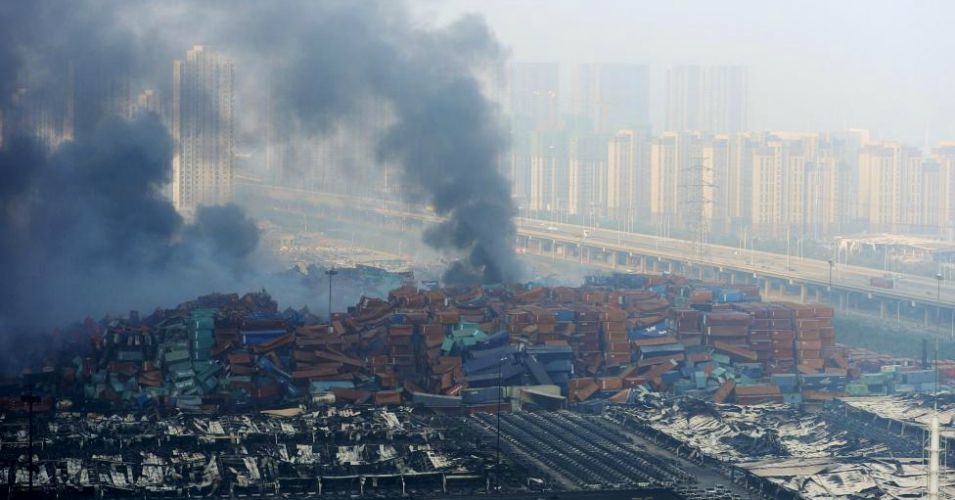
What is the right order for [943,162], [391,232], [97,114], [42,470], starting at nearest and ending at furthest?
1. [42,470]
2. [97,114]
3. [391,232]
4. [943,162]

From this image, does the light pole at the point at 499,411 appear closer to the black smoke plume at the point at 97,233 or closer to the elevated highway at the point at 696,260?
the black smoke plume at the point at 97,233

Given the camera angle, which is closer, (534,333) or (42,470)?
(42,470)

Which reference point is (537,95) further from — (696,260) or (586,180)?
(696,260)

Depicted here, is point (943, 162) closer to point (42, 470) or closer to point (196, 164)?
point (196, 164)

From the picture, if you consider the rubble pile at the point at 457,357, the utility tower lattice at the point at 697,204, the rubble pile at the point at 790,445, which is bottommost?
the rubble pile at the point at 790,445

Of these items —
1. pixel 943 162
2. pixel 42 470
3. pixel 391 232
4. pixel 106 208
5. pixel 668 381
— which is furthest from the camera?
pixel 943 162

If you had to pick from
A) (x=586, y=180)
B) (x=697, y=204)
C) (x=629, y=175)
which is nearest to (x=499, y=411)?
(x=697, y=204)

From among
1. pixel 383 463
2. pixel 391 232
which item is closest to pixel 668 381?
pixel 383 463

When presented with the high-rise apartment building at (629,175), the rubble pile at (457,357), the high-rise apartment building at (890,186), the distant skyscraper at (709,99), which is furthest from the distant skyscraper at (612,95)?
the rubble pile at (457,357)
